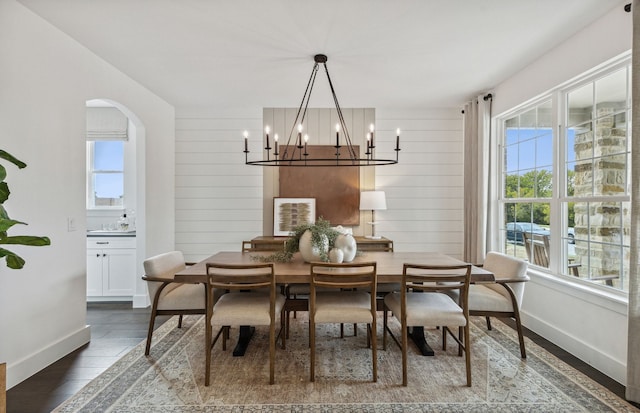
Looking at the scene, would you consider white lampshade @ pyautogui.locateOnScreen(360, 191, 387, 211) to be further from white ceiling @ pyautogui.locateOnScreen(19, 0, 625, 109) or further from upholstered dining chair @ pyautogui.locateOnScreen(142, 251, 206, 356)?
upholstered dining chair @ pyautogui.locateOnScreen(142, 251, 206, 356)

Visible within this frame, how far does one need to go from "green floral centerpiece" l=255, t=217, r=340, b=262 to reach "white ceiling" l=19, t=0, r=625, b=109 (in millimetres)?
1562

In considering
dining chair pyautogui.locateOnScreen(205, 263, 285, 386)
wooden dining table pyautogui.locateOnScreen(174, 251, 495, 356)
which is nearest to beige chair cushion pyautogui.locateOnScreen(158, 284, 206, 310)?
wooden dining table pyautogui.locateOnScreen(174, 251, 495, 356)

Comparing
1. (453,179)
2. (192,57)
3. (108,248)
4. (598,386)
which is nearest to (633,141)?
(598,386)

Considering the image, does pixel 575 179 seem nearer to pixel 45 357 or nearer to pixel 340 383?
pixel 340 383

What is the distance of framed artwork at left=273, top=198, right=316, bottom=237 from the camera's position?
5133mm

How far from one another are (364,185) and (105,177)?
3693mm

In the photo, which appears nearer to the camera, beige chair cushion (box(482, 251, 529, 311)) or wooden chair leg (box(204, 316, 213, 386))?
wooden chair leg (box(204, 316, 213, 386))

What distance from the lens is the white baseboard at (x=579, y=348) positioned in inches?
101

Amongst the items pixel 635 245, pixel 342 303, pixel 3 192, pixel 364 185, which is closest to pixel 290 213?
pixel 364 185

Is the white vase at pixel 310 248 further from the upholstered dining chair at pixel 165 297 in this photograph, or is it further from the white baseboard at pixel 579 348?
the white baseboard at pixel 579 348

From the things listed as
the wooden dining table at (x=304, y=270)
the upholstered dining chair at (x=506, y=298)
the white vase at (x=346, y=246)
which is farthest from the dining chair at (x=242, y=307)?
the upholstered dining chair at (x=506, y=298)

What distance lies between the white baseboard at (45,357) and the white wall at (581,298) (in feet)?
13.6

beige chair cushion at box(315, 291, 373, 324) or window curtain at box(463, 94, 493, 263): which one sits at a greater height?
window curtain at box(463, 94, 493, 263)

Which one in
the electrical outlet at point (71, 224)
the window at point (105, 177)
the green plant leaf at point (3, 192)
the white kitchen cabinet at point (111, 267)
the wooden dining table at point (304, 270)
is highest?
the window at point (105, 177)
